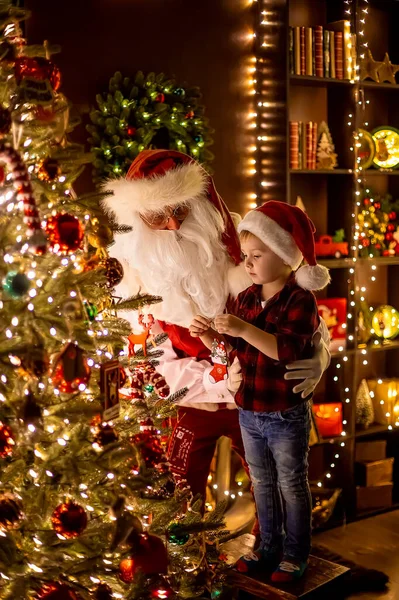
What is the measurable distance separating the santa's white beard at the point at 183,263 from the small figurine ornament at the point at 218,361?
0.21 m

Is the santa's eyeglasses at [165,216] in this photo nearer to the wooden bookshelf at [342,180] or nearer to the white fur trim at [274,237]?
the white fur trim at [274,237]

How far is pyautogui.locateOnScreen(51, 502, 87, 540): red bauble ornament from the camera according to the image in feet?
5.71

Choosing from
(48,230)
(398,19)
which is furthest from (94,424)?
(398,19)

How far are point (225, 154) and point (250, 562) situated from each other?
2.00 meters

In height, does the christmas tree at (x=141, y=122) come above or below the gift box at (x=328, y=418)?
above

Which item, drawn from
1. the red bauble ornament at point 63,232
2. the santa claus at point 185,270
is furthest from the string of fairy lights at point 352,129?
the red bauble ornament at point 63,232

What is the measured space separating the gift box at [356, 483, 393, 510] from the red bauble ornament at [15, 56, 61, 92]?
112 inches

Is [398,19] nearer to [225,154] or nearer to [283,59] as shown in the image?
[283,59]

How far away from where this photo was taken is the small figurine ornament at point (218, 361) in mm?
2623

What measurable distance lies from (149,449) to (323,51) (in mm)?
2452

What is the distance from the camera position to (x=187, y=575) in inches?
86.9

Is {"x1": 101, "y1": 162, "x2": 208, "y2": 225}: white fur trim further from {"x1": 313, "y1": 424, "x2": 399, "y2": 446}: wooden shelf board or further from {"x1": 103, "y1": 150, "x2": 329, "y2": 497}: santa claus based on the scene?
{"x1": 313, "y1": 424, "x2": 399, "y2": 446}: wooden shelf board

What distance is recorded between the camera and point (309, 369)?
8.30ft

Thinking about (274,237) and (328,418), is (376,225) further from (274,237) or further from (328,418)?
(274,237)
